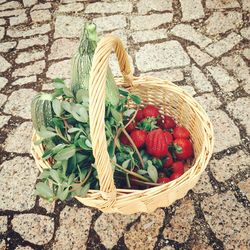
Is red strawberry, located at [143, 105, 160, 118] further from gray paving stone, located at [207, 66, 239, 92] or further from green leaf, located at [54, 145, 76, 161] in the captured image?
gray paving stone, located at [207, 66, 239, 92]

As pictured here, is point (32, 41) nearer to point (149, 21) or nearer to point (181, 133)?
point (149, 21)

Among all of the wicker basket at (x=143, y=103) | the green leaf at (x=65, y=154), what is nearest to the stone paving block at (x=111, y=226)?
the wicker basket at (x=143, y=103)

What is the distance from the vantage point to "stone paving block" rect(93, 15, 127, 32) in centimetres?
290

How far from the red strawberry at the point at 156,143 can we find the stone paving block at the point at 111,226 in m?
0.45

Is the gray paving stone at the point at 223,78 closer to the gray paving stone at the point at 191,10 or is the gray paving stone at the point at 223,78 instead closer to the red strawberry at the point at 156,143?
the gray paving stone at the point at 191,10

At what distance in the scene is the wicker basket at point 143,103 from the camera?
1108mm

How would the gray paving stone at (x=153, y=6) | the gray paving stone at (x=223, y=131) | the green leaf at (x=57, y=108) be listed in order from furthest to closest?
1. the gray paving stone at (x=153, y=6)
2. the gray paving stone at (x=223, y=131)
3. the green leaf at (x=57, y=108)

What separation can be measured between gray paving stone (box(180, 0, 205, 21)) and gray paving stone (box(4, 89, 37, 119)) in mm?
1438

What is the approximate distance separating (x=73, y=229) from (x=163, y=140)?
28.6 inches

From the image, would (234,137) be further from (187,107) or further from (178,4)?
(178,4)

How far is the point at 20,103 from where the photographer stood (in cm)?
250

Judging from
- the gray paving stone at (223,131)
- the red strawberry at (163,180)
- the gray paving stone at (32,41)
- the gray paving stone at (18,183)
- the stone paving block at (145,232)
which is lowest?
the stone paving block at (145,232)

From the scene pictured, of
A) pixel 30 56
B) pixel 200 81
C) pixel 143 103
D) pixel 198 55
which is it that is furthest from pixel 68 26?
pixel 143 103

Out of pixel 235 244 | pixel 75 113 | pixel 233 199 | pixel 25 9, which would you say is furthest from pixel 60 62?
pixel 235 244
